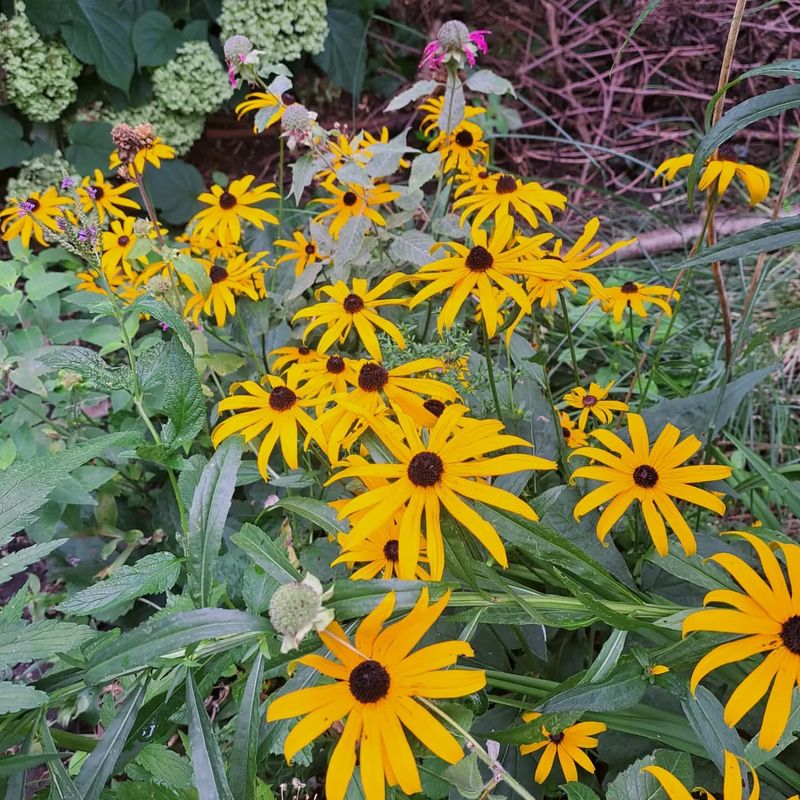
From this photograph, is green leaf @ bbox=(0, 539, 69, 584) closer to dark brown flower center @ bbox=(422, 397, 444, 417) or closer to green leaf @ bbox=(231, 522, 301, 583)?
green leaf @ bbox=(231, 522, 301, 583)

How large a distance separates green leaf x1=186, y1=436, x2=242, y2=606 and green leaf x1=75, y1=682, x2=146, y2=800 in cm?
11

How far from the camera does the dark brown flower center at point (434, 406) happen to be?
2.80 feet

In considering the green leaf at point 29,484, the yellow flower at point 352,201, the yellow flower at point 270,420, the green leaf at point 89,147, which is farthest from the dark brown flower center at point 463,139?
the green leaf at point 89,147

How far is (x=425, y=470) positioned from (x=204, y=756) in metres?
0.30

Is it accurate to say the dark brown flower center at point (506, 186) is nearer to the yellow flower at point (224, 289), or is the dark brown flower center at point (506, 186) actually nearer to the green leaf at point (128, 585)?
the yellow flower at point (224, 289)

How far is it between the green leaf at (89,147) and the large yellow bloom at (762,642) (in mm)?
2218

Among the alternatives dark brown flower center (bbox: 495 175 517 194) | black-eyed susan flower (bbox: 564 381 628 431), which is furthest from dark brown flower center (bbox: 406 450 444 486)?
dark brown flower center (bbox: 495 175 517 194)

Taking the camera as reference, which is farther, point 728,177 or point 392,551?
point 728,177

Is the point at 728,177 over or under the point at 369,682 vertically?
over

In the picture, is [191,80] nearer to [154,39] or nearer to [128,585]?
[154,39]

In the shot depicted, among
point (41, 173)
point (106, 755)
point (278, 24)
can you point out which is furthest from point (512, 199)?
point (41, 173)

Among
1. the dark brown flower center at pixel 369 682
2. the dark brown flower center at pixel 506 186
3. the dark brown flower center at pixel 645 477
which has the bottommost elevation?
the dark brown flower center at pixel 645 477

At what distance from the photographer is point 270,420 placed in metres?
0.87

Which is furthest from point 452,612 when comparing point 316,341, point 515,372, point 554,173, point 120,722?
point 554,173
